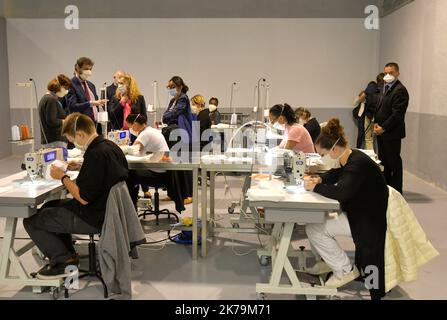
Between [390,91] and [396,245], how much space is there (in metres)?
2.81

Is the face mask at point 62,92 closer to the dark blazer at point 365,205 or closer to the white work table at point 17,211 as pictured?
the white work table at point 17,211

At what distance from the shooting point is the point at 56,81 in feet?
13.4

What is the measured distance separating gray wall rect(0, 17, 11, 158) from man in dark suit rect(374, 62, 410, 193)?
5674mm

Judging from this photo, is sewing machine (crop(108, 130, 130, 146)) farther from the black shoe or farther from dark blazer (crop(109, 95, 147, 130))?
the black shoe

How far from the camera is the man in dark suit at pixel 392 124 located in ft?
15.7

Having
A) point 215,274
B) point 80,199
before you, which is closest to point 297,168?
point 215,274

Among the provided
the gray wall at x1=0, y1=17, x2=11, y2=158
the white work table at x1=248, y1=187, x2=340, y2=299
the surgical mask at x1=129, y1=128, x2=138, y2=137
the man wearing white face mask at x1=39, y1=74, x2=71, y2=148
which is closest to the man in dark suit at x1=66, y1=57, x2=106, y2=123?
the man wearing white face mask at x1=39, y1=74, x2=71, y2=148

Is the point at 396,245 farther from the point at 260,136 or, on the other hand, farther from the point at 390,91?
the point at 390,91

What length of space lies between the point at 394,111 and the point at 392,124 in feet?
0.44

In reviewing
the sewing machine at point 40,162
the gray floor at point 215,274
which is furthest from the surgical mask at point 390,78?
the sewing machine at point 40,162

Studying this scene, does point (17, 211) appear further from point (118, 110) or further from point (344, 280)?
point (118, 110)

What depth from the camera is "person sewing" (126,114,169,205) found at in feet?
12.0

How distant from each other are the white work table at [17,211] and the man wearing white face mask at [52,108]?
4.81 feet
